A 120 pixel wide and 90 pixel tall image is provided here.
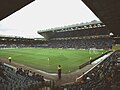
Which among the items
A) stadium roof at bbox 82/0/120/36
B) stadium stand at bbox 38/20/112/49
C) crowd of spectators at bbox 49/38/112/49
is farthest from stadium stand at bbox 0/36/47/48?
stadium roof at bbox 82/0/120/36

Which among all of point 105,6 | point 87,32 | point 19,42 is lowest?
point 19,42

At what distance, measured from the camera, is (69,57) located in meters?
38.4

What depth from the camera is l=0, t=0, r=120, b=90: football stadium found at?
34.7 feet

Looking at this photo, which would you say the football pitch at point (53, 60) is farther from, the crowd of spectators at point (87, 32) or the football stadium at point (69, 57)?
the crowd of spectators at point (87, 32)

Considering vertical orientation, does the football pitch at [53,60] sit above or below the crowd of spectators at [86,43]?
below

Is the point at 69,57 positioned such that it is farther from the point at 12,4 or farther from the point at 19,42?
the point at 19,42

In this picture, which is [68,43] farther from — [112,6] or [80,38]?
[112,6]

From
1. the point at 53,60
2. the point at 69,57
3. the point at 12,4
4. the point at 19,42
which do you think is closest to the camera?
the point at 12,4

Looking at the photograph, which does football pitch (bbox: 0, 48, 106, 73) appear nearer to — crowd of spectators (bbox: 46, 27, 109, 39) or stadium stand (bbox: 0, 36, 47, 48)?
crowd of spectators (bbox: 46, 27, 109, 39)

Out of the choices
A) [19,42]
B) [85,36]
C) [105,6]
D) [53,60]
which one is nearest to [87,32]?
[85,36]

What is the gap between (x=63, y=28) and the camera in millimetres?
72875

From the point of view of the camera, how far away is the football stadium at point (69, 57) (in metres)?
10.6

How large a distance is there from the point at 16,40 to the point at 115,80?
281ft

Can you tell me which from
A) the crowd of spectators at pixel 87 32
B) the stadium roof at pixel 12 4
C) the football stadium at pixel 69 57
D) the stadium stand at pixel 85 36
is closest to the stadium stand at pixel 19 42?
the football stadium at pixel 69 57
